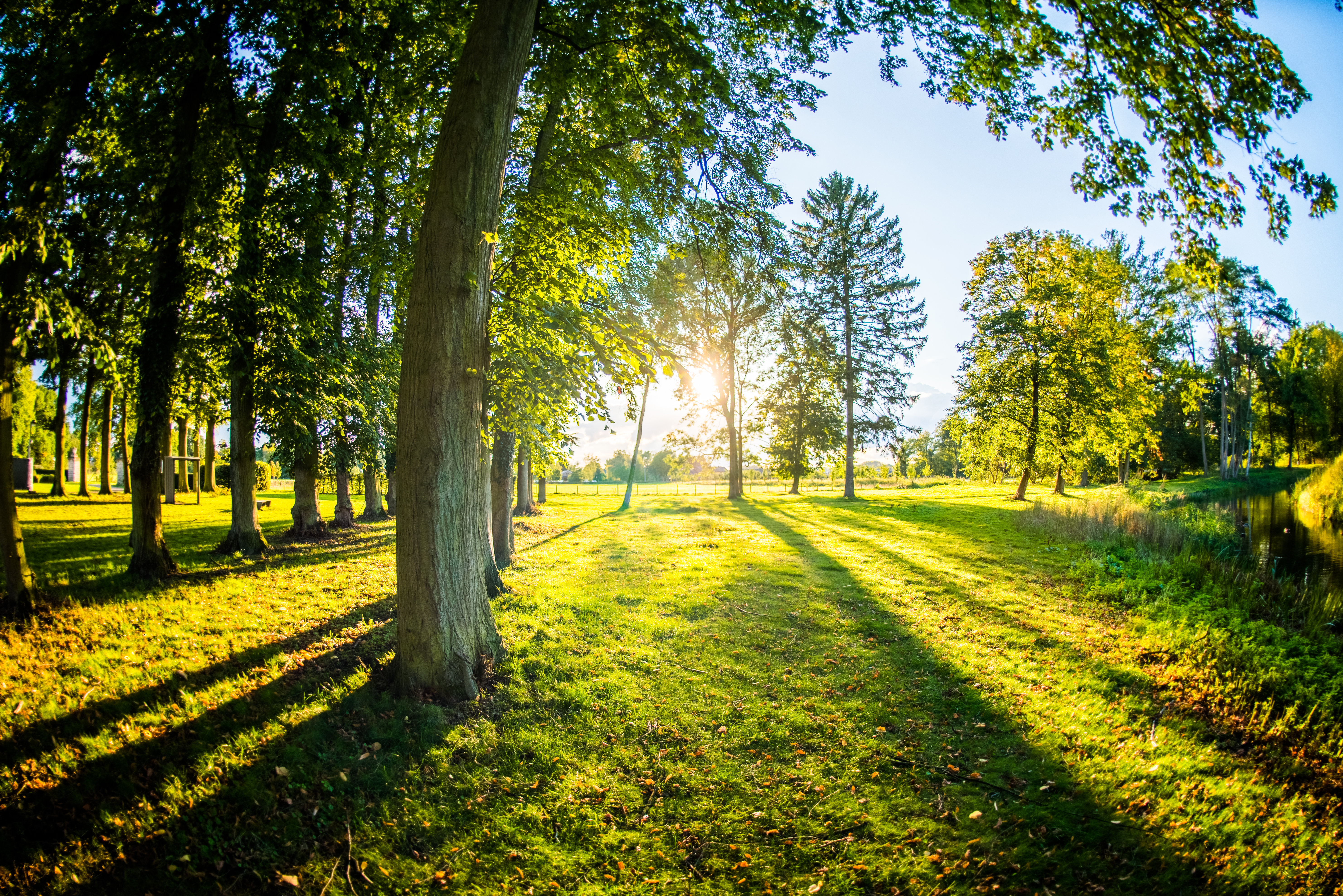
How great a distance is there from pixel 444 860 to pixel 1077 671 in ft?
23.3

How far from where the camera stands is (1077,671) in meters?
6.60

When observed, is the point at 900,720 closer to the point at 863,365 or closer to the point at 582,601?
the point at 582,601

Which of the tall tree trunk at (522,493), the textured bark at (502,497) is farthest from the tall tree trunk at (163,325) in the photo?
the tall tree trunk at (522,493)

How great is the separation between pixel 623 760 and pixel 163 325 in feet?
30.9

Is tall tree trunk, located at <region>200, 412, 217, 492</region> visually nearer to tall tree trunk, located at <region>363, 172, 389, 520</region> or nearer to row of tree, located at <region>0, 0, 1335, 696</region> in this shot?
tall tree trunk, located at <region>363, 172, 389, 520</region>

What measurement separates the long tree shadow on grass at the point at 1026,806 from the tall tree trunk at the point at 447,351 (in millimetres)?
4283

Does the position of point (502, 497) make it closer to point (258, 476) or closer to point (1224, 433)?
point (258, 476)

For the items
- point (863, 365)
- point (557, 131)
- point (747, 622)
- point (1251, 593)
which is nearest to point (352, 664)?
point (747, 622)

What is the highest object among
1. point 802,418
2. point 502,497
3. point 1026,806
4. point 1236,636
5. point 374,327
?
Answer: point 374,327

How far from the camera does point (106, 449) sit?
24.1 m

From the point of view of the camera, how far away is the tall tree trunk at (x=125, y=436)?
964 centimetres

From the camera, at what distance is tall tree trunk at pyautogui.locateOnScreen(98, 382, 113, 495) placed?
23266mm

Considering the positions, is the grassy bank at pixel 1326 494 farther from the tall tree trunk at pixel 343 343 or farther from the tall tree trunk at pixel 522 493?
the tall tree trunk at pixel 343 343

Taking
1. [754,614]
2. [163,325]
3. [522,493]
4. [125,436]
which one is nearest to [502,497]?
[754,614]
